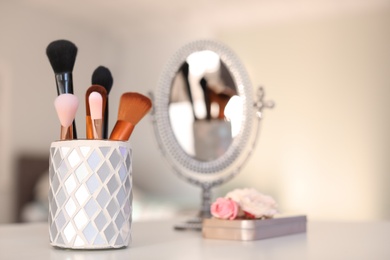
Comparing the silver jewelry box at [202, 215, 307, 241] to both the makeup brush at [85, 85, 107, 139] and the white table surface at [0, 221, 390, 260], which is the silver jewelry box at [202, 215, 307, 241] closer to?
the white table surface at [0, 221, 390, 260]

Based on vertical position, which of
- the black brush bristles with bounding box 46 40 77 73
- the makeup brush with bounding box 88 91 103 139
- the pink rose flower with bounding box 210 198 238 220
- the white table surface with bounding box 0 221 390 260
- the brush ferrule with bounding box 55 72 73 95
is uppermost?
the black brush bristles with bounding box 46 40 77 73

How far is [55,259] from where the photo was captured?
1.96 ft

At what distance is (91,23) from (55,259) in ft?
12.8

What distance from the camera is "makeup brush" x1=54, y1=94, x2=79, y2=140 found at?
0.68 metres

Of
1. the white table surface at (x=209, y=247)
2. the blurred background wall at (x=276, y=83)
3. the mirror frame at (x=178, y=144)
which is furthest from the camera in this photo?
the blurred background wall at (x=276, y=83)

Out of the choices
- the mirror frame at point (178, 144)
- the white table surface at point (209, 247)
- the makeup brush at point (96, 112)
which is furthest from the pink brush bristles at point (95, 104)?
the mirror frame at point (178, 144)

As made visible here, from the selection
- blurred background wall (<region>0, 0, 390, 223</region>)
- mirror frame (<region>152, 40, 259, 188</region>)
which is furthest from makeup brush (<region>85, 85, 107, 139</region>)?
blurred background wall (<region>0, 0, 390, 223</region>)

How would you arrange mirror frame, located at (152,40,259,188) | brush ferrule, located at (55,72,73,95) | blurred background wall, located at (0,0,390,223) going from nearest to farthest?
brush ferrule, located at (55,72,73,95)
mirror frame, located at (152,40,259,188)
blurred background wall, located at (0,0,390,223)

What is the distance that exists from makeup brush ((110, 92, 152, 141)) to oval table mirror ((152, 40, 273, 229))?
13.8 inches

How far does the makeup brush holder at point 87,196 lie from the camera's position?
2.15ft

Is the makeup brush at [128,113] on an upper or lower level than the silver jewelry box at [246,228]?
upper

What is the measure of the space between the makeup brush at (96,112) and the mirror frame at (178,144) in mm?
378

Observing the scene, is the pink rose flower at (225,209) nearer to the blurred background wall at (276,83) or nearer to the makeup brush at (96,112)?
the makeup brush at (96,112)

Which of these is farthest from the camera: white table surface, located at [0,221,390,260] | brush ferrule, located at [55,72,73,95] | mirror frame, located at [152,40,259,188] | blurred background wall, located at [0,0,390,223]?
blurred background wall, located at [0,0,390,223]
